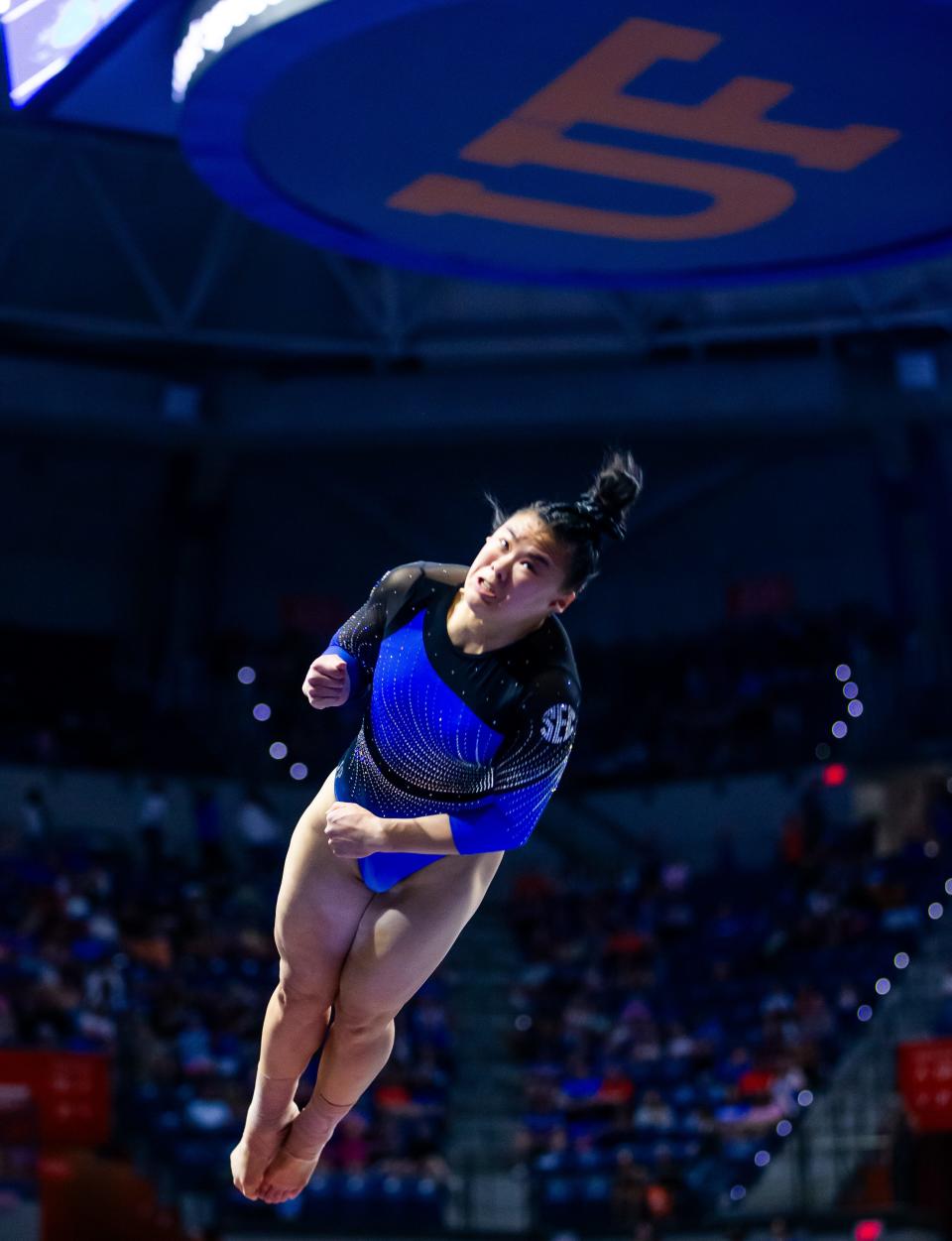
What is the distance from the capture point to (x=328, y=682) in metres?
5.45

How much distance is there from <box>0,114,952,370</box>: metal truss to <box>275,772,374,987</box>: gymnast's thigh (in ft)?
47.0

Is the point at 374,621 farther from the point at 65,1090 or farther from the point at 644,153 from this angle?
the point at 65,1090

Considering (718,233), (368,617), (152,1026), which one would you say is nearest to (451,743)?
(368,617)

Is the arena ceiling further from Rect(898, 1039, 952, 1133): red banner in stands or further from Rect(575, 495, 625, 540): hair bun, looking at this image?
Rect(575, 495, 625, 540): hair bun

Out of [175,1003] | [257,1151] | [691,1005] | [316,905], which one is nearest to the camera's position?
[316,905]

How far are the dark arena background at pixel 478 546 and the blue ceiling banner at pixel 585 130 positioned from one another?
0.12 ft

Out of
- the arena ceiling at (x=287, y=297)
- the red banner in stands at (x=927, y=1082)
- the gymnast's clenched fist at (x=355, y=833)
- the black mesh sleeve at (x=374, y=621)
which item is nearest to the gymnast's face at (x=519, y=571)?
the black mesh sleeve at (x=374, y=621)

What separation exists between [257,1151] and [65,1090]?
8698mm

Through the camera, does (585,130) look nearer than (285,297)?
Yes

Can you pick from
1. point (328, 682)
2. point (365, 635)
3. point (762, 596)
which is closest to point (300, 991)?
point (328, 682)

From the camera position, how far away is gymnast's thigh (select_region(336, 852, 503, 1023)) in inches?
221

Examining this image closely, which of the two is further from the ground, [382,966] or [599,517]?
[599,517]

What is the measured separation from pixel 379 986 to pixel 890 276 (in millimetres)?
15666

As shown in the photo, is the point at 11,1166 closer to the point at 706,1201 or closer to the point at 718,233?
the point at 706,1201
